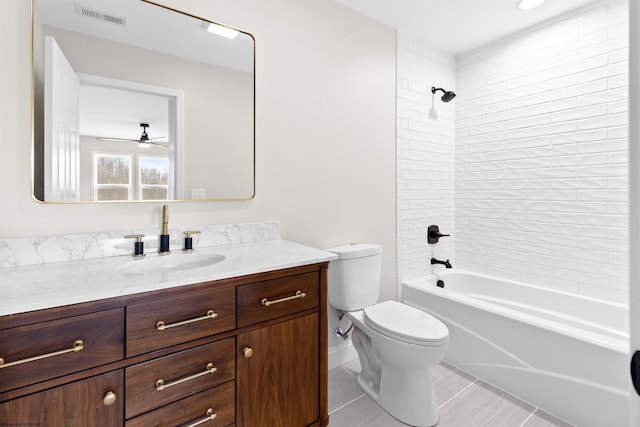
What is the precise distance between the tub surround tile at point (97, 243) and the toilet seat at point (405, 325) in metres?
0.79

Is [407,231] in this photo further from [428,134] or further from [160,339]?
[160,339]

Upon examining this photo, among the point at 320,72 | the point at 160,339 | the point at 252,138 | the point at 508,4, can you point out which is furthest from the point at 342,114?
the point at 160,339

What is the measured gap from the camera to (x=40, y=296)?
87 cm

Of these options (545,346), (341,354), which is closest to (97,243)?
(341,354)

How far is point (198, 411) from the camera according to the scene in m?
1.10

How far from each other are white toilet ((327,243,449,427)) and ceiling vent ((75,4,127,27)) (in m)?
1.57

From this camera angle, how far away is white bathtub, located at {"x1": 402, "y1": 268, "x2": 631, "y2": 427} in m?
1.55

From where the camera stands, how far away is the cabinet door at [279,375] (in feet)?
3.94

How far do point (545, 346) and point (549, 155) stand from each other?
54.2 inches

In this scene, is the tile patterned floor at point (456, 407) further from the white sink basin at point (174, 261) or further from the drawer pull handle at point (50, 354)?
the drawer pull handle at point (50, 354)

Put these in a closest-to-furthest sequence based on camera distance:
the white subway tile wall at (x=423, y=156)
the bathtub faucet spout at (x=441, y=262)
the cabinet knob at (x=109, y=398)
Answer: the cabinet knob at (x=109, y=398) → the white subway tile wall at (x=423, y=156) → the bathtub faucet spout at (x=441, y=262)

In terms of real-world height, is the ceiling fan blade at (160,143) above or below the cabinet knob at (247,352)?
above

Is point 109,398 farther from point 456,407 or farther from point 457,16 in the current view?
point 457,16

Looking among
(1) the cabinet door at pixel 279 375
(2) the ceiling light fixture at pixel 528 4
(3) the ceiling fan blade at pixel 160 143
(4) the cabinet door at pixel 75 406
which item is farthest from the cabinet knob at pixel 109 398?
(2) the ceiling light fixture at pixel 528 4
